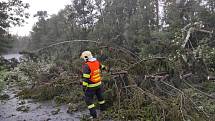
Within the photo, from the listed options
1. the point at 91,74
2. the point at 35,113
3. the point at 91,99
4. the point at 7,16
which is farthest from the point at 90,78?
the point at 7,16

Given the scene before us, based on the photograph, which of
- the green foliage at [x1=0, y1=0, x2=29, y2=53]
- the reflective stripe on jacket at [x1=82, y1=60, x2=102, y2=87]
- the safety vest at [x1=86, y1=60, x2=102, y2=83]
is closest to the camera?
the reflective stripe on jacket at [x1=82, y1=60, x2=102, y2=87]

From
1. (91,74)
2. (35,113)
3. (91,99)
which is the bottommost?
(35,113)

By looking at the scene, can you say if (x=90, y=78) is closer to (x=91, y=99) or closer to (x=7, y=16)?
(x=91, y=99)

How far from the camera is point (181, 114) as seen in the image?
6402mm

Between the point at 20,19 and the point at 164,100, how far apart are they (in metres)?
19.8

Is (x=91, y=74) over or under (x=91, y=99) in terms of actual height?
over

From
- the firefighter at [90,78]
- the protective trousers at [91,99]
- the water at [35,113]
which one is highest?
the firefighter at [90,78]

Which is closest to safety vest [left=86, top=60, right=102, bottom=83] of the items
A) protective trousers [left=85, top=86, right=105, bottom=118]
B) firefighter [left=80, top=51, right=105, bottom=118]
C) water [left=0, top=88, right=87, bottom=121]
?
firefighter [left=80, top=51, right=105, bottom=118]

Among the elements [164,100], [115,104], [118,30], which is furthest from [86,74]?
[118,30]

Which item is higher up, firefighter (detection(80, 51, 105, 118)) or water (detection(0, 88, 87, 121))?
firefighter (detection(80, 51, 105, 118))

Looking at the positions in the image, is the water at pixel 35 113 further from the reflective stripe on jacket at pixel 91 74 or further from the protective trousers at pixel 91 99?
the reflective stripe on jacket at pixel 91 74

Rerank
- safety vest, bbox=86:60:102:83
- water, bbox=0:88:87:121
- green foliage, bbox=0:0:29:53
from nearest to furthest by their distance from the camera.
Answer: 1. safety vest, bbox=86:60:102:83
2. water, bbox=0:88:87:121
3. green foliage, bbox=0:0:29:53

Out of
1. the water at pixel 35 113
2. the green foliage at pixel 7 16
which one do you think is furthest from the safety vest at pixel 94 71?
the green foliage at pixel 7 16

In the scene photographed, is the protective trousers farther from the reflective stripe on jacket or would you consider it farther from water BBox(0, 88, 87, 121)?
water BBox(0, 88, 87, 121)
